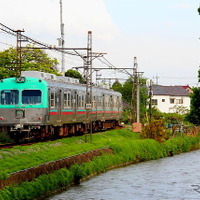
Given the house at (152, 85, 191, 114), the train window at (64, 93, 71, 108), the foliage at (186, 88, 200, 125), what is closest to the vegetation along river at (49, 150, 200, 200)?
the train window at (64, 93, 71, 108)

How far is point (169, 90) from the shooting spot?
10969 cm

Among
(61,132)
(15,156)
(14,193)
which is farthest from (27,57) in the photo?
(14,193)

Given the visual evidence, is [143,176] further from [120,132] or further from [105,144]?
[120,132]

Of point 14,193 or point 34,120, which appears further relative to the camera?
point 34,120

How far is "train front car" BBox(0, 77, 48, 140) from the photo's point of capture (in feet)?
97.2

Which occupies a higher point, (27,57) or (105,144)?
(27,57)

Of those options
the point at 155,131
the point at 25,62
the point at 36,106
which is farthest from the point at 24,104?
the point at 25,62

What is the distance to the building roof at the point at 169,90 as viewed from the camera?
108250 millimetres

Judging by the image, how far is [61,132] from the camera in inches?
1337

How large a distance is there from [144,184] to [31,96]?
884 cm

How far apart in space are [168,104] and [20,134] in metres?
79.9

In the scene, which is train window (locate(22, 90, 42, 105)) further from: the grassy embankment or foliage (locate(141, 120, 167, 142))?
foliage (locate(141, 120, 167, 142))

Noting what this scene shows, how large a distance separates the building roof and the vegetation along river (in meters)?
75.8

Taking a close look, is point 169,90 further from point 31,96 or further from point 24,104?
point 24,104
